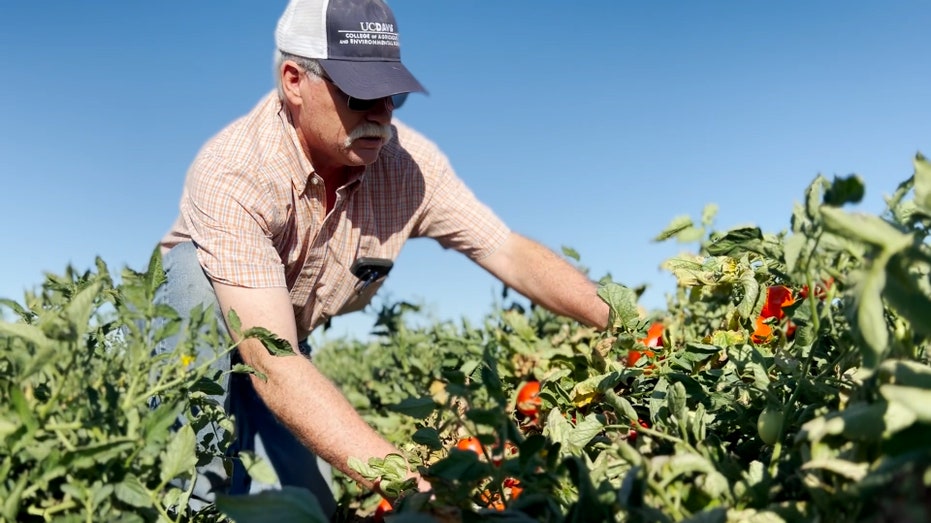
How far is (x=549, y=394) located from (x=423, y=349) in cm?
161

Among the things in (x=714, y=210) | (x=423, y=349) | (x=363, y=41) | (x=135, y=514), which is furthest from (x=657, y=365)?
(x=423, y=349)

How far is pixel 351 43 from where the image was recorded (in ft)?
8.25

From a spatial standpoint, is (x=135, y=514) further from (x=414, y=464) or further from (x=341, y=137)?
(x=341, y=137)

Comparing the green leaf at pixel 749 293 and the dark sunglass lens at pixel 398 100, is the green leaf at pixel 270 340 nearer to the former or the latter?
the green leaf at pixel 749 293

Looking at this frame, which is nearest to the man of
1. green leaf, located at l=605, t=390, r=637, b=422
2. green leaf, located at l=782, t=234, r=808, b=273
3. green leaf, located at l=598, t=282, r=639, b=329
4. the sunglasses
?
the sunglasses

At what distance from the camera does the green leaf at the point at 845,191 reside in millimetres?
761

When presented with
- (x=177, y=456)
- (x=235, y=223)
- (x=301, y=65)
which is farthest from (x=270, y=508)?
(x=301, y=65)

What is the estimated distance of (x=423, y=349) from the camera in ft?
10.6

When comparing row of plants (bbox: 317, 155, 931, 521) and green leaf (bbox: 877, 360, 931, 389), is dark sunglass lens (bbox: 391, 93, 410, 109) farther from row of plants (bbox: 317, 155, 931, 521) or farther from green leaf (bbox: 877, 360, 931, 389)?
green leaf (bbox: 877, 360, 931, 389)

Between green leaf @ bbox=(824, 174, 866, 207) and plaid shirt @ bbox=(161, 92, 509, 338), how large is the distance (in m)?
1.53

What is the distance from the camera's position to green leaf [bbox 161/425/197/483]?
0.88 metres

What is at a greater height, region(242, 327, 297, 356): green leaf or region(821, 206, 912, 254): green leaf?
region(821, 206, 912, 254): green leaf

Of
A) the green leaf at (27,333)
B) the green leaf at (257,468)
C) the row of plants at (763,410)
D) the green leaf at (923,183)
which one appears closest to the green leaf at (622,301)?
the row of plants at (763,410)

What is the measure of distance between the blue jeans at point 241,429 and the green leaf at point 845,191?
1857mm
